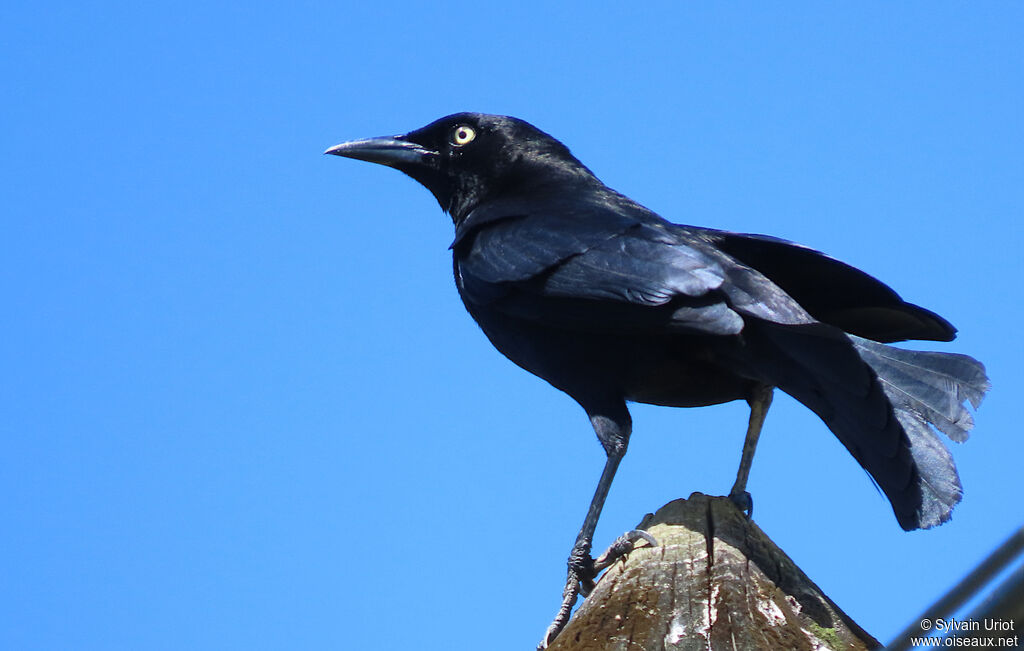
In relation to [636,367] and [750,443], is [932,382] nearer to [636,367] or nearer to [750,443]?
[750,443]

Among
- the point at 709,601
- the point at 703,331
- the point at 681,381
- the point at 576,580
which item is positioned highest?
the point at 681,381

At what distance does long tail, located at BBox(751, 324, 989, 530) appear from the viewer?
414cm

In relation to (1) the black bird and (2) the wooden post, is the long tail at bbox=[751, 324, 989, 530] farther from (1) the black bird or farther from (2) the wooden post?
(2) the wooden post

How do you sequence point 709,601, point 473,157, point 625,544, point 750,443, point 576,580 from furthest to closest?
1. point 473,157
2. point 750,443
3. point 576,580
4. point 625,544
5. point 709,601

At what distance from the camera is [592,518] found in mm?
4887

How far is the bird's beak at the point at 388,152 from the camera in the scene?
7.16m

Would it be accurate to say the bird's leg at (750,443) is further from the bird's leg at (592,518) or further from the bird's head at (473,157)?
the bird's head at (473,157)

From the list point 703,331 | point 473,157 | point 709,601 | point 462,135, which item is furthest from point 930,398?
point 462,135

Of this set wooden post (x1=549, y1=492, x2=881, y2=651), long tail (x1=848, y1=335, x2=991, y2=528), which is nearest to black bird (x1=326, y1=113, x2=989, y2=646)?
long tail (x1=848, y1=335, x2=991, y2=528)

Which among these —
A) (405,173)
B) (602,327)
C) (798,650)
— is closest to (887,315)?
(602,327)

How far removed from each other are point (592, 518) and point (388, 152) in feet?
10.5

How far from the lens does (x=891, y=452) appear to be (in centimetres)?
423

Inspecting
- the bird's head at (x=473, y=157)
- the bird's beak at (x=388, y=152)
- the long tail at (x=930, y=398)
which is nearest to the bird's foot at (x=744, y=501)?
the long tail at (x=930, y=398)

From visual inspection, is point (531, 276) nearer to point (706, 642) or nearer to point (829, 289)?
point (829, 289)
